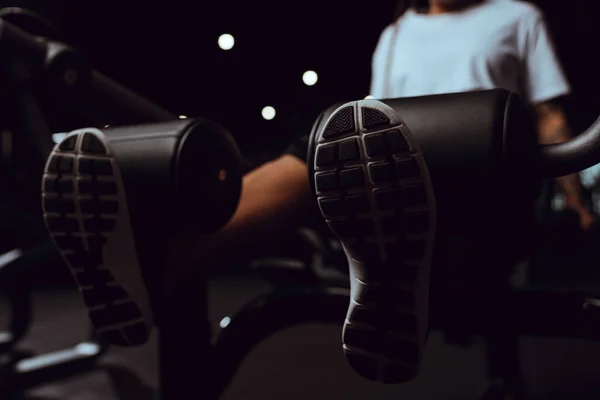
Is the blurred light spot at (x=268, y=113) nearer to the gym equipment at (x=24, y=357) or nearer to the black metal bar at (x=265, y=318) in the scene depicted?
the gym equipment at (x=24, y=357)

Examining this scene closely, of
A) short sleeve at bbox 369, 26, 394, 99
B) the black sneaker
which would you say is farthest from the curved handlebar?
short sleeve at bbox 369, 26, 394, 99

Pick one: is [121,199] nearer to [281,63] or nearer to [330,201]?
[330,201]

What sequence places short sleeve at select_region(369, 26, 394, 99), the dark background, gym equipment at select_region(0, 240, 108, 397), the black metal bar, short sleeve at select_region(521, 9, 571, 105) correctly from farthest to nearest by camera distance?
the dark background → gym equipment at select_region(0, 240, 108, 397) → short sleeve at select_region(369, 26, 394, 99) → short sleeve at select_region(521, 9, 571, 105) → the black metal bar

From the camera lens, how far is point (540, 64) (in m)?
0.88

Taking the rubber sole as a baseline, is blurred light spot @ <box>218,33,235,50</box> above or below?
above

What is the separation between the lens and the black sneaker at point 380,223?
412 millimetres

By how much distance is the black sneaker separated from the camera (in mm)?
412

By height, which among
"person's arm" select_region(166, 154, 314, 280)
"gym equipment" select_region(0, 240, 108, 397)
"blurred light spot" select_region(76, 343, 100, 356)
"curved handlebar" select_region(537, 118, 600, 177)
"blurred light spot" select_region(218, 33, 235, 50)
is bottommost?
"blurred light spot" select_region(76, 343, 100, 356)

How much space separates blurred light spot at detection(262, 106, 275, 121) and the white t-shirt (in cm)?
97

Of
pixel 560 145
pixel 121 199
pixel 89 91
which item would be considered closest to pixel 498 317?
pixel 560 145

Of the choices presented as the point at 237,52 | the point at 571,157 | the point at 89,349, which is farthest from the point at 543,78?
the point at 89,349

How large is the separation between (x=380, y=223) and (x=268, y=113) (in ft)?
5.74

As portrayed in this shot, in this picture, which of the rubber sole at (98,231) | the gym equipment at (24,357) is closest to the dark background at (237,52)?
the rubber sole at (98,231)

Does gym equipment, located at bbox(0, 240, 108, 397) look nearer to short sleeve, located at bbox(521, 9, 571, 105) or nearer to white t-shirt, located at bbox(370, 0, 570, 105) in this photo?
white t-shirt, located at bbox(370, 0, 570, 105)
